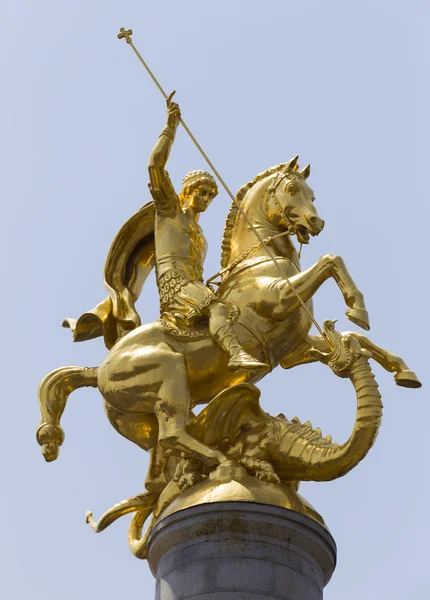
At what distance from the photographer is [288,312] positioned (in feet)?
39.5

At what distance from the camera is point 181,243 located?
1270 centimetres

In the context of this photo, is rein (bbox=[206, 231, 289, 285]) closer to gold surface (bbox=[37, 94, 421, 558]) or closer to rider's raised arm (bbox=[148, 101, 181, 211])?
gold surface (bbox=[37, 94, 421, 558])

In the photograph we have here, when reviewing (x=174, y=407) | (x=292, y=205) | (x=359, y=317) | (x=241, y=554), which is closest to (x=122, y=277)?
(x=292, y=205)

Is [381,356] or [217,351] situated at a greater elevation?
[217,351]

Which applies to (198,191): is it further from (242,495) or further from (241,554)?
(241,554)

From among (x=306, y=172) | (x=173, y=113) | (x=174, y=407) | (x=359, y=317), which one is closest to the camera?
(x=359, y=317)

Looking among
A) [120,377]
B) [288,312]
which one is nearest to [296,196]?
[288,312]

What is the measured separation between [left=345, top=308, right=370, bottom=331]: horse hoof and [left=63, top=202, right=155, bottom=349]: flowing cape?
2.24m

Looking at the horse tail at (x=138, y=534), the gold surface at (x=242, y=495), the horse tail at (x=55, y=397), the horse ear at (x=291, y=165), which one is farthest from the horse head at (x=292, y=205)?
the horse tail at (x=138, y=534)

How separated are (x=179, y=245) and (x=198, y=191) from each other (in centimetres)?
68

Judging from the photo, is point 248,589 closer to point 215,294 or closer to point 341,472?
point 341,472

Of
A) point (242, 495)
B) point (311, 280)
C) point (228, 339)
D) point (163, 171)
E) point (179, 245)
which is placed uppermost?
point (163, 171)

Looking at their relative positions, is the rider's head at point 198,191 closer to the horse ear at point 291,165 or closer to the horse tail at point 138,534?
the horse ear at point 291,165

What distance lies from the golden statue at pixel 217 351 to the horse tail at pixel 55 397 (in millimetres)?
12
